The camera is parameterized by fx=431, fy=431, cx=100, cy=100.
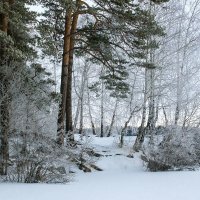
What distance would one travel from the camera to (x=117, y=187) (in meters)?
12.6

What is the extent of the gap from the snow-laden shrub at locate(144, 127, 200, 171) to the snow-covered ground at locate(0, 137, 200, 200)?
0.71 meters

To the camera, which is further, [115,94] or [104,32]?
[115,94]

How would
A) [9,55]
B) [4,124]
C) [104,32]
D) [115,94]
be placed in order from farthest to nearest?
1. [115,94]
2. [104,32]
3. [9,55]
4. [4,124]

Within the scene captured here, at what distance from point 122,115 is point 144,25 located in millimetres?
17464

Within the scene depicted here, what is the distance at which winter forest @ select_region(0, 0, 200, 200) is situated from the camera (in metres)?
12.7

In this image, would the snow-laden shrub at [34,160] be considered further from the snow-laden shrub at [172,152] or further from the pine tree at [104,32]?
the snow-laden shrub at [172,152]

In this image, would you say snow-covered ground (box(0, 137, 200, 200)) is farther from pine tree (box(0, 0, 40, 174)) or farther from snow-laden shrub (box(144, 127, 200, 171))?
pine tree (box(0, 0, 40, 174))

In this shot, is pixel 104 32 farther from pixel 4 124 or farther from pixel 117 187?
pixel 117 187

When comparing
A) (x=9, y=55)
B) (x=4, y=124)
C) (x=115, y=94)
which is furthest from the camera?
(x=115, y=94)

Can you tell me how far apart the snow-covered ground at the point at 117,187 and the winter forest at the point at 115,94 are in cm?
3

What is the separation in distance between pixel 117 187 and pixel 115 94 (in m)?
11.9

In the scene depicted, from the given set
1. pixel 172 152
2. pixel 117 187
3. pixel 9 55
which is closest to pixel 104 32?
pixel 172 152

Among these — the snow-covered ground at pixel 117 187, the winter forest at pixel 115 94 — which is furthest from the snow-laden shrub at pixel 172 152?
the snow-covered ground at pixel 117 187

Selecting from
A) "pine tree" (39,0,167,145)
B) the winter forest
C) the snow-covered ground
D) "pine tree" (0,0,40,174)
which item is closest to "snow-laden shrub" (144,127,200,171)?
the winter forest
